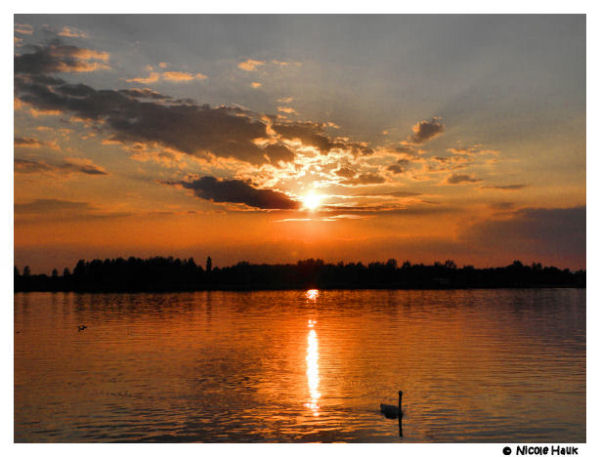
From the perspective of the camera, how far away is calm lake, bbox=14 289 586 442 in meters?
31.6

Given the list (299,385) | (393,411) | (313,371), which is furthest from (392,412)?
(313,371)

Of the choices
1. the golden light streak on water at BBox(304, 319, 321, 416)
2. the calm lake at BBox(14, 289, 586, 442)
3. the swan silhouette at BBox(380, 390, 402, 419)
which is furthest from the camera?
the golden light streak on water at BBox(304, 319, 321, 416)

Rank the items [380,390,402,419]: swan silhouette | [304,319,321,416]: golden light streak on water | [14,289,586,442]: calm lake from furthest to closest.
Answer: [304,319,321,416]: golden light streak on water < [380,390,402,419]: swan silhouette < [14,289,586,442]: calm lake

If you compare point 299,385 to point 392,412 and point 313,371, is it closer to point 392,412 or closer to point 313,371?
point 313,371

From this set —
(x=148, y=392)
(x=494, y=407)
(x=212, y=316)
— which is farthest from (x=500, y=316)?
(x=148, y=392)

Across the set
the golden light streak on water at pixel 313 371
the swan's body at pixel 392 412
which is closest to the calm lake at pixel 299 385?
the golden light streak on water at pixel 313 371

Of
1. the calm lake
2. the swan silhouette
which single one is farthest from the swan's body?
the calm lake

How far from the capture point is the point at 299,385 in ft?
142

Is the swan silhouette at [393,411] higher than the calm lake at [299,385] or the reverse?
higher

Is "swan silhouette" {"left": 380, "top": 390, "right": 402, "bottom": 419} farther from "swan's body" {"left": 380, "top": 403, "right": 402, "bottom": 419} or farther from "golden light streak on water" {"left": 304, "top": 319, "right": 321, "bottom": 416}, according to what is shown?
"golden light streak on water" {"left": 304, "top": 319, "right": 321, "bottom": 416}

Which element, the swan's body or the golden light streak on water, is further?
the golden light streak on water

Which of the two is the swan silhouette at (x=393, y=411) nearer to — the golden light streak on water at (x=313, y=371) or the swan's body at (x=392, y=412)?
the swan's body at (x=392, y=412)

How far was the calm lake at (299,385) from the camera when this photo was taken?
104ft
